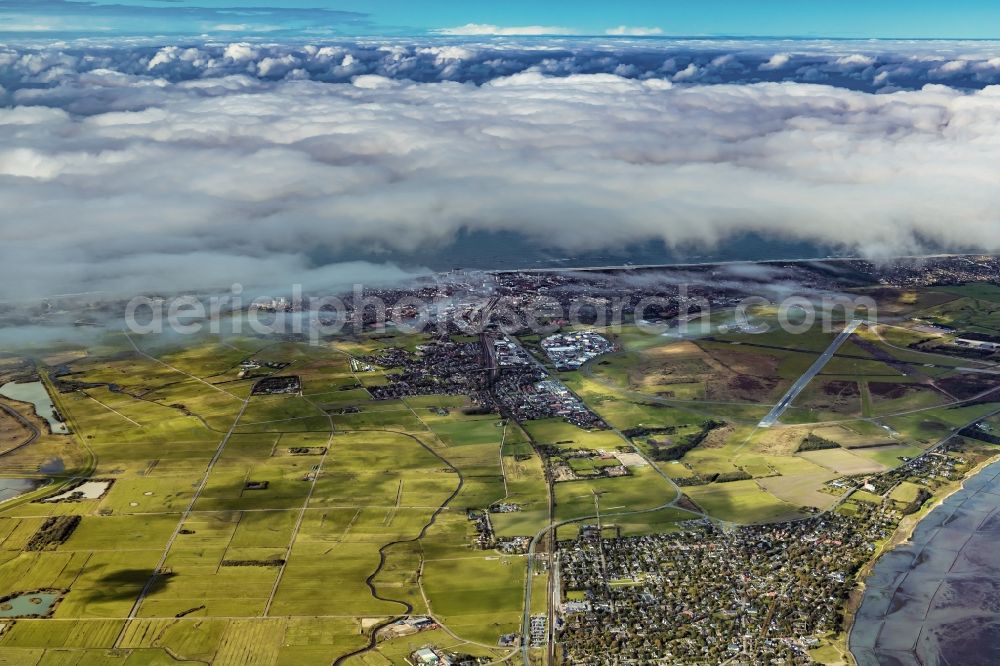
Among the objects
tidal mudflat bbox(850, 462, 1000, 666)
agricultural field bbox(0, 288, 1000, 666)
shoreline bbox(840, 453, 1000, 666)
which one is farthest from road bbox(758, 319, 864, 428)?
tidal mudflat bbox(850, 462, 1000, 666)

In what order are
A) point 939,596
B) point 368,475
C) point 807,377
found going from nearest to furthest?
point 939,596 → point 368,475 → point 807,377

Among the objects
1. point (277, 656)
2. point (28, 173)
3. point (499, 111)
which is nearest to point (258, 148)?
point (28, 173)

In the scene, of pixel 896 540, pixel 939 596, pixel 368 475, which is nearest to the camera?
pixel 939 596

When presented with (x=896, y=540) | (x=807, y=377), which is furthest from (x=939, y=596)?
(x=807, y=377)

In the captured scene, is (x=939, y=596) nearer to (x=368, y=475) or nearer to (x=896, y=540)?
(x=896, y=540)

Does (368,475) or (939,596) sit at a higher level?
(939,596)

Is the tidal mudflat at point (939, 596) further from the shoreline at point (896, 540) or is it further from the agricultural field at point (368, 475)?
the agricultural field at point (368, 475)

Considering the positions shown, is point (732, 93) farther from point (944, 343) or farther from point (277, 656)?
point (277, 656)
